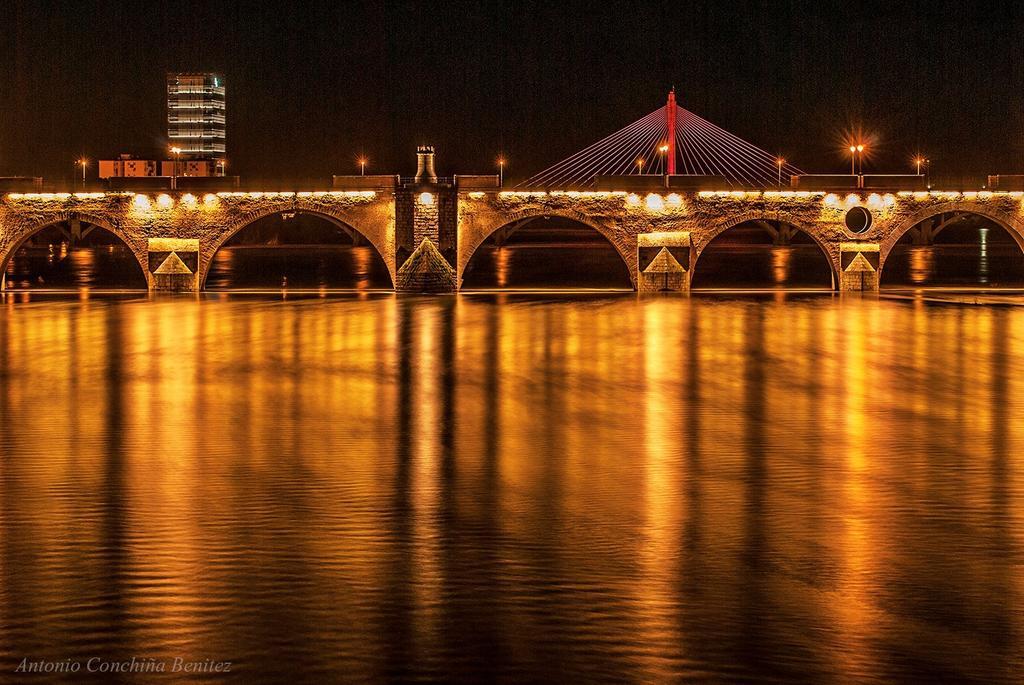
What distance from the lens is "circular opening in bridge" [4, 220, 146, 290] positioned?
193 feet

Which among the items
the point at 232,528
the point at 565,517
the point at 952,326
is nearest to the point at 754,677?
the point at 565,517

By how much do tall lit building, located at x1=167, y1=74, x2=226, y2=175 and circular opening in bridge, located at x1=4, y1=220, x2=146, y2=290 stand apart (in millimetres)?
33430

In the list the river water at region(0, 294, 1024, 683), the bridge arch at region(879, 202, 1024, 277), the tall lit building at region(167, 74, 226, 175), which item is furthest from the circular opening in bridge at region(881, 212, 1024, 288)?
the tall lit building at region(167, 74, 226, 175)

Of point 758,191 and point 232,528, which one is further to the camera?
point 758,191

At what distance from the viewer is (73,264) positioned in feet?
265

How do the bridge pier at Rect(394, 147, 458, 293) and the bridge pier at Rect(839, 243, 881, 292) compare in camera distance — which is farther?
the bridge pier at Rect(839, 243, 881, 292)

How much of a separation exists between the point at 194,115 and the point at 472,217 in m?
116

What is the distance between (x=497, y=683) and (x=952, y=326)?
27.4 m

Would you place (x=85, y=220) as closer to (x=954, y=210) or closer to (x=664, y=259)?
(x=664, y=259)

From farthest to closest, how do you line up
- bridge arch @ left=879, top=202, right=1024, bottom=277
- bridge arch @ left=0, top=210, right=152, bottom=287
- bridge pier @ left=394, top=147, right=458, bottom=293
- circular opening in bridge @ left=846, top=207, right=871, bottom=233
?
circular opening in bridge @ left=846, top=207, right=871, bottom=233, bridge arch @ left=879, top=202, right=1024, bottom=277, bridge arch @ left=0, top=210, right=152, bottom=287, bridge pier @ left=394, top=147, right=458, bottom=293

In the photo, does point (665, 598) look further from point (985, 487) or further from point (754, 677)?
point (985, 487)

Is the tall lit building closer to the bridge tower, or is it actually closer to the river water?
the bridge tower

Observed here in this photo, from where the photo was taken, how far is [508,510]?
12289 mm

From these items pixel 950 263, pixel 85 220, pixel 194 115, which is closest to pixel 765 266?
pixel 950 263
